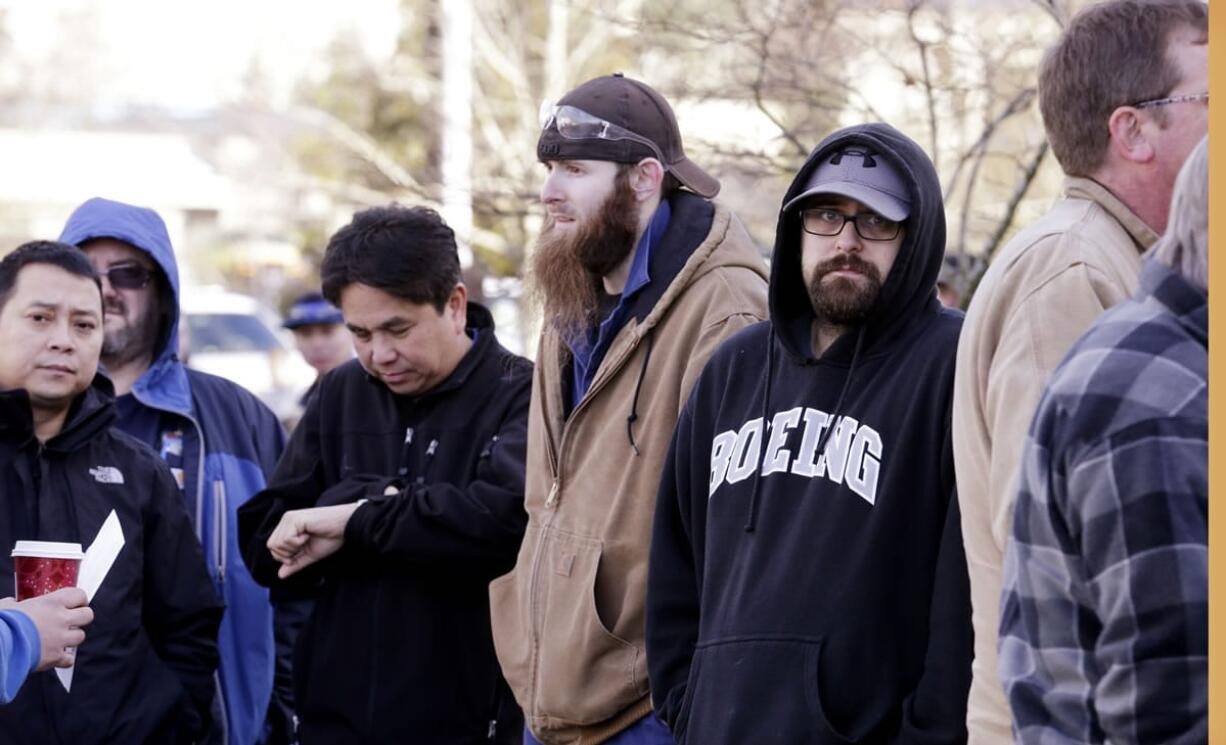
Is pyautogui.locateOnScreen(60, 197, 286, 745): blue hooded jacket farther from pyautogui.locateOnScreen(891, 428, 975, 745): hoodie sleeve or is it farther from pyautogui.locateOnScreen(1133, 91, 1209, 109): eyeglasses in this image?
pyautogui.locateOnScreen(1133, 91, 1209, 109): eyeglasses

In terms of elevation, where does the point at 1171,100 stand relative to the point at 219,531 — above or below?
above

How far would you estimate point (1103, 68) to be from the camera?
10.0 feet

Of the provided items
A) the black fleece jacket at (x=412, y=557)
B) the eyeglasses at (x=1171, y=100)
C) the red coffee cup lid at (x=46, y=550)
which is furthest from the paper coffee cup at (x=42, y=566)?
the eyeglasses at (x=1171, y=100)

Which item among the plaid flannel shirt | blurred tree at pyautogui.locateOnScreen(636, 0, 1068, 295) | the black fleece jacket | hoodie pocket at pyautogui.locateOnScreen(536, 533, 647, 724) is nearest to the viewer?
the plaid flannel shirt

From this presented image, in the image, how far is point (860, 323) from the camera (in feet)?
11.5

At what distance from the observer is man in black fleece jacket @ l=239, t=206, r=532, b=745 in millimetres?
4535

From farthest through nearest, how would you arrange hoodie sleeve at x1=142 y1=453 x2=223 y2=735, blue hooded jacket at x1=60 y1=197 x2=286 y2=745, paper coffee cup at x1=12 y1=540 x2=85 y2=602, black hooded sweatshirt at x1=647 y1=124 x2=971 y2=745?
blue hooded jacket at x1=60 y1=197 x2=286 y2=745 < hoodie sleeve at x1=142 y1=453 x2=223 y2=735 < paper coffee cup at x1=12 y1=540 x2=85 y2=602 < black hooded sweatshirt at x1=647 y1=124 x2=971 y2=745

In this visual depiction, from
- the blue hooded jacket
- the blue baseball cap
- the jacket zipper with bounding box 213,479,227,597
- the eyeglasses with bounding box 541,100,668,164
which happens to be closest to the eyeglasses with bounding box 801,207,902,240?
the eyeglasses with bounding box 541,100,668,164

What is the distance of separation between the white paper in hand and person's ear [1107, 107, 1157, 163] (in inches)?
107

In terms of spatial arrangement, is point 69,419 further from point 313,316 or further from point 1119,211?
point 313,316

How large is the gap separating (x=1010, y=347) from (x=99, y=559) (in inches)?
102

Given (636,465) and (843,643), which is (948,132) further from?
(843,643)

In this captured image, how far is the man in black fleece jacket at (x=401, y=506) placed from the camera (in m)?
4.54

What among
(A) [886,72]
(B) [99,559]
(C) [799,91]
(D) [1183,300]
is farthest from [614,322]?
(A) [886,72]
